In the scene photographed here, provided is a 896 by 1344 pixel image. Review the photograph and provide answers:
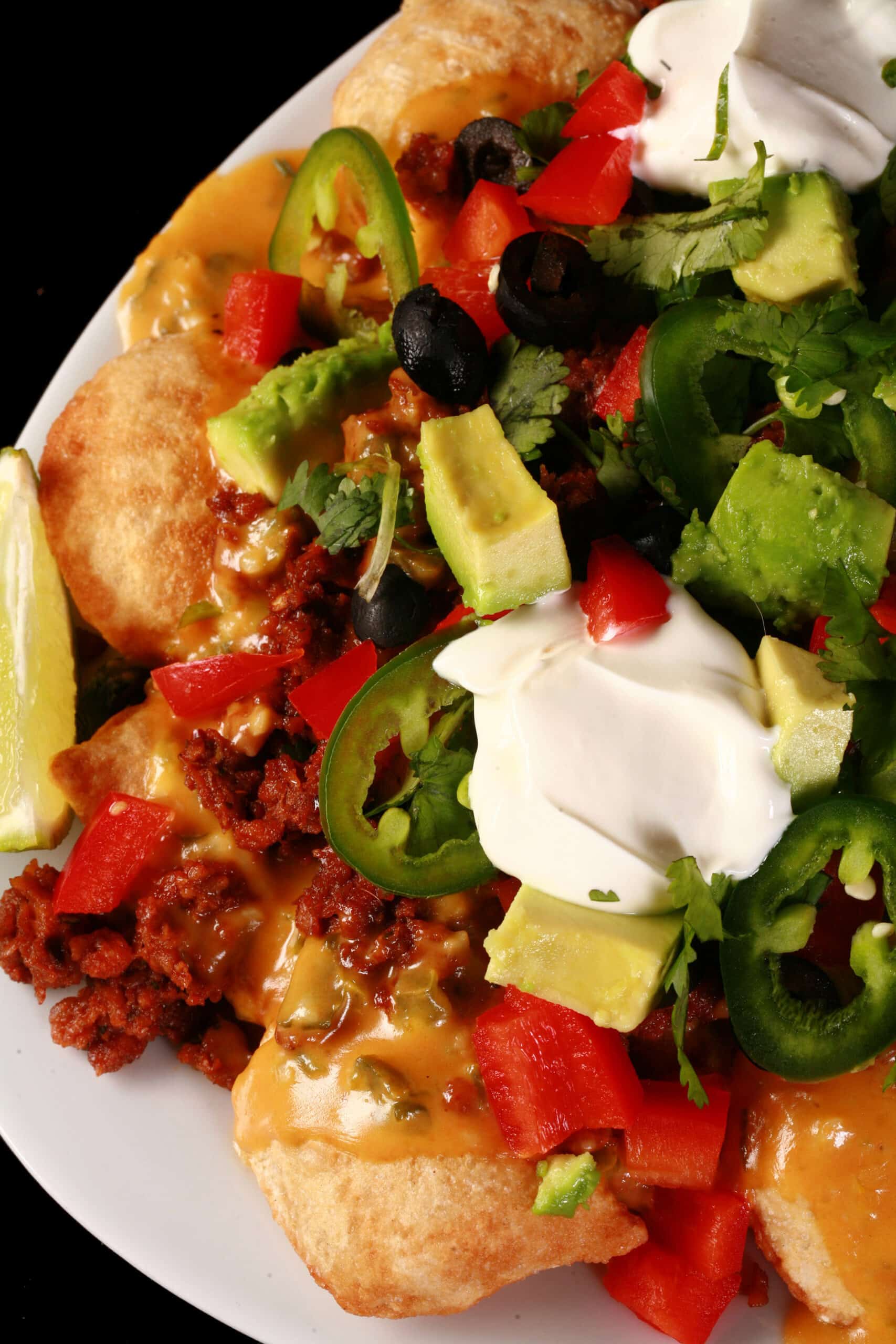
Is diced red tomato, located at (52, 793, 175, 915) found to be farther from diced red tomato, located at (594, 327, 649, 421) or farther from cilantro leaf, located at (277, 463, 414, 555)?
diced red tomato, located at (594, 327, 649, 421)

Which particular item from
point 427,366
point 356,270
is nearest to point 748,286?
point 427,366

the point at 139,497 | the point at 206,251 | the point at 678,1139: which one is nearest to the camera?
the point at 678,1139

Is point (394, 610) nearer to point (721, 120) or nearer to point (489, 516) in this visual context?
point (489, 516)

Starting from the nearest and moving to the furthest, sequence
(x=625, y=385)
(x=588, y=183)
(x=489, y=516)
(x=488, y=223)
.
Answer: (x=489, y=516) → (x=625, y=385) → (x=588, y=183) → (x=488, y=223)

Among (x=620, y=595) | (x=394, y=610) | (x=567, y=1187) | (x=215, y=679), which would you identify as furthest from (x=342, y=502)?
(x=567, y=1187)

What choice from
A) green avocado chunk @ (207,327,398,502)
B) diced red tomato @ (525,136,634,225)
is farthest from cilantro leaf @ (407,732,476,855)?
diced red tomato @ (525,136,634,225)

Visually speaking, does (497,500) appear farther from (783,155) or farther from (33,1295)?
(33,1295)
